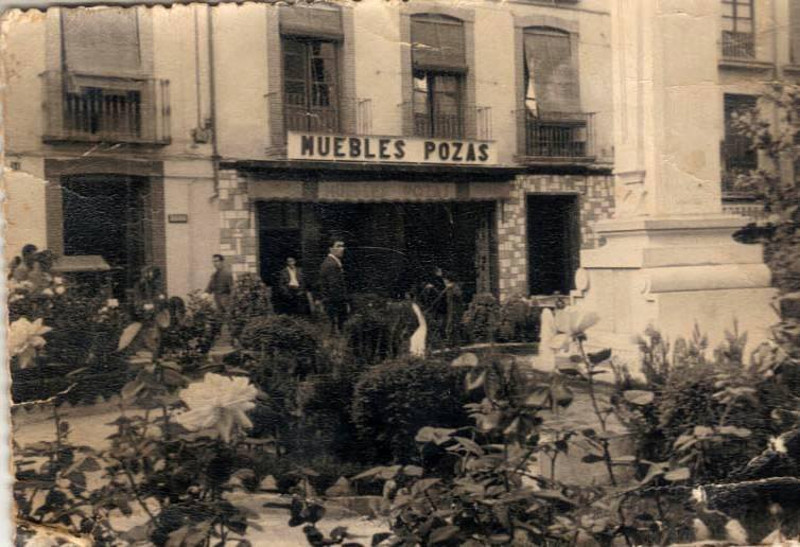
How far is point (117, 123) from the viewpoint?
2.12 meters

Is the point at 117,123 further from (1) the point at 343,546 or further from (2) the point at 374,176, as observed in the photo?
(1) the point at 343,546

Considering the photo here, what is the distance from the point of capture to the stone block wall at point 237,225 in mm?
2148

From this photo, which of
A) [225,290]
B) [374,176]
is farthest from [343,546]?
[374,176]

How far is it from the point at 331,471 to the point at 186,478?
0.37 m

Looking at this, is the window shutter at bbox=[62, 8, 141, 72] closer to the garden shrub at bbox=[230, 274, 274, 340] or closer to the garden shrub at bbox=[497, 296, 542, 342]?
the garden shrub at bbox=[230, 274, 274, 340]

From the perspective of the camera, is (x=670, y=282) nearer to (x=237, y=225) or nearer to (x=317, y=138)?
(x=317, y=138)

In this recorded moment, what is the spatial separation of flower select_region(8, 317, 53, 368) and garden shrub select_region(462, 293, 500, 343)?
3.56ft

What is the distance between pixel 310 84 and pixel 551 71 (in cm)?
64

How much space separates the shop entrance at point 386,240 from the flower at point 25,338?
1.90 feet

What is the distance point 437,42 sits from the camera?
2.25m

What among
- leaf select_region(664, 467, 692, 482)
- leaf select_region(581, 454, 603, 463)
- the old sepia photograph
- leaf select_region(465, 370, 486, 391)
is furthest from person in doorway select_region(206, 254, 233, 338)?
leaf select_region(664, 467, 692, 482)

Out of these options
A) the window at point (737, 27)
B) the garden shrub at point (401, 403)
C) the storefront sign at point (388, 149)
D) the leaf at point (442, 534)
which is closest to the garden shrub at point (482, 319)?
the garden shrub at point (401, 403)

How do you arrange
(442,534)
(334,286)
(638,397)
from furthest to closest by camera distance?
(638,397), (334,286), (442,534)

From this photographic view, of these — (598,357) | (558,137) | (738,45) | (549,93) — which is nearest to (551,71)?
(549,93)
